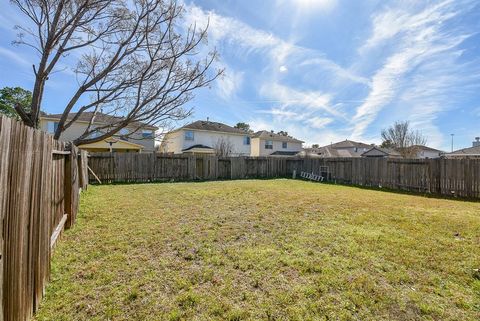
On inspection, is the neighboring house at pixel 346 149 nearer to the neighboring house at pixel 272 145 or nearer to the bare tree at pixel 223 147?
the neighboring house at pixel 272 145

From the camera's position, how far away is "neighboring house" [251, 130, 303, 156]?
3450cm

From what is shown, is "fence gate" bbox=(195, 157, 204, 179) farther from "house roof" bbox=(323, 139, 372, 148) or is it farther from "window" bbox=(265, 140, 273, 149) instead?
"house roof" bbox=(323, 139, 372, 148)

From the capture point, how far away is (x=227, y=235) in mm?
4695

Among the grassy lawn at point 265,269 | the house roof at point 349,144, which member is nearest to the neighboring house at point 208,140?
the grassy lawn at point 265,269

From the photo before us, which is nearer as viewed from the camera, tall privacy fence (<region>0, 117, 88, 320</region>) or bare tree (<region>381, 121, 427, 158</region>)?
Result: tall privacy fence (<region>0, 117, 88, 320</region>)

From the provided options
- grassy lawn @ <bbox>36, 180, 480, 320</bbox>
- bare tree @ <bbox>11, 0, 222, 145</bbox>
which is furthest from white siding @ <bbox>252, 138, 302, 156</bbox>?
grassy lawn @ <bbox>36, 180, 480, 320</bbox>

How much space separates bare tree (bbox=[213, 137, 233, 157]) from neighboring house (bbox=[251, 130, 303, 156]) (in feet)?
17.1

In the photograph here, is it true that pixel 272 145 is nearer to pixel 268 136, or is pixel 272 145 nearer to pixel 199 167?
pixel 268 136

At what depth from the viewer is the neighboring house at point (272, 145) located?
113 ft

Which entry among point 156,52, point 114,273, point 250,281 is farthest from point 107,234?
point 156,52

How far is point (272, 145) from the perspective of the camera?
3550cm

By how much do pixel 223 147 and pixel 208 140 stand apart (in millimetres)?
1979

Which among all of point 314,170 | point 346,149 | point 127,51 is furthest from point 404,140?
point 127,51

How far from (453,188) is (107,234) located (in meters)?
12.9
